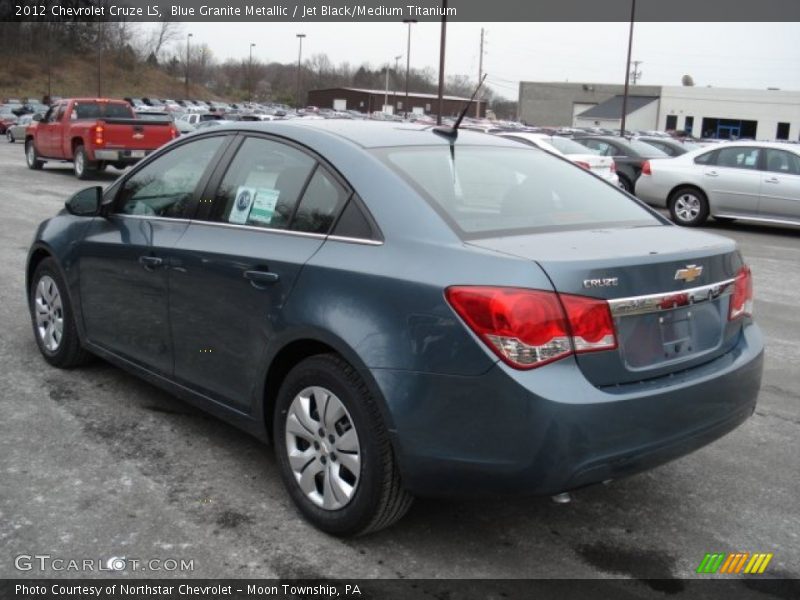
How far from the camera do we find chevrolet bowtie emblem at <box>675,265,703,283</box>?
3.14 metres

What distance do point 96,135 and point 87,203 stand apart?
15504 mm

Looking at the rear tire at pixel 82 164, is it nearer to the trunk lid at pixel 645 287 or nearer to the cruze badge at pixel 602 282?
the trunk lid at pixel 645 287

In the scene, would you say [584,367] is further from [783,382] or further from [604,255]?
[783,382]

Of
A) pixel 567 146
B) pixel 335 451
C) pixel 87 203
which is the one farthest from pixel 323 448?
pixel 567 146

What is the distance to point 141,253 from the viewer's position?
14.3ft

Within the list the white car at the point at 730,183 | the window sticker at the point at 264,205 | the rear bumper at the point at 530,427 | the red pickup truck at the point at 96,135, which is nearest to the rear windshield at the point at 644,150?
the white car at the point at 730,183

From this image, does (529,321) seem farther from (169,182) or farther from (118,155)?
(118,155)

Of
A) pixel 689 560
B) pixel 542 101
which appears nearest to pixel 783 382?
pixel 689 560

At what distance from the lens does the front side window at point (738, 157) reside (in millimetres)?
14625

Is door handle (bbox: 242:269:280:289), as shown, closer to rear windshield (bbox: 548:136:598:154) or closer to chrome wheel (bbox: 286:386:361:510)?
chrome wheel (bbox: 286:386:361:510)

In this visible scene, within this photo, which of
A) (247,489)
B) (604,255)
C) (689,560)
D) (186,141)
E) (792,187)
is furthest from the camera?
(792,187)

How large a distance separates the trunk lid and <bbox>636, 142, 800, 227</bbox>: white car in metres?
11.8

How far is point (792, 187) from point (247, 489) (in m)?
12.8

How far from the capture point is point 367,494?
314 centimetres
